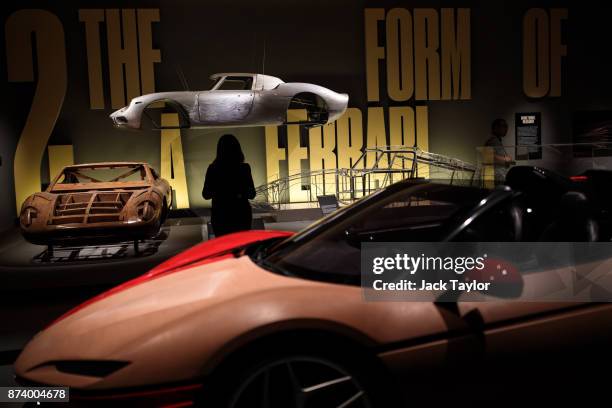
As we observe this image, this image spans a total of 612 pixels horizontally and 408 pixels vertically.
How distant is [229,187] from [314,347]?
296cm

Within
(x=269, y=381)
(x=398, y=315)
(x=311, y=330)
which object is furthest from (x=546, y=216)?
(x=269, y=381)

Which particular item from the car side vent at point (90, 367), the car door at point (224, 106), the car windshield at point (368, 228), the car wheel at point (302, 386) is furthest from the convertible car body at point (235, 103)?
the car wheel at point (302, 386)

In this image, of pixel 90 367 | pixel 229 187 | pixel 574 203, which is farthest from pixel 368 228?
pixel 229 187

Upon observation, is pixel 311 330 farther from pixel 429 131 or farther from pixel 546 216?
pixel 429 131

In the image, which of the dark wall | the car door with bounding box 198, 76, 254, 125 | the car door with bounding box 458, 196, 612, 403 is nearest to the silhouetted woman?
the car door with bounding box 198, 76, 254, 125

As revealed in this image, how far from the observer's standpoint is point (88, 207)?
15.7 ft

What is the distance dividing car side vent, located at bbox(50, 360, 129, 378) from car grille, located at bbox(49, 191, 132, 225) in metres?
3.12

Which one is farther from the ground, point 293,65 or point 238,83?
point 293,65

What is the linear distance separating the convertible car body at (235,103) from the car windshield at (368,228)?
3987mm

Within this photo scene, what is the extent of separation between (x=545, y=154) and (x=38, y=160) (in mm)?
6752

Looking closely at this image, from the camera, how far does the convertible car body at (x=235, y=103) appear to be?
20.6 feet

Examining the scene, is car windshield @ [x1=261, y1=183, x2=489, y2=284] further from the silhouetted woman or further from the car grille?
the car grille

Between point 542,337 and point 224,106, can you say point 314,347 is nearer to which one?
point 542,337

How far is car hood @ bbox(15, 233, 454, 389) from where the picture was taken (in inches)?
65.7
